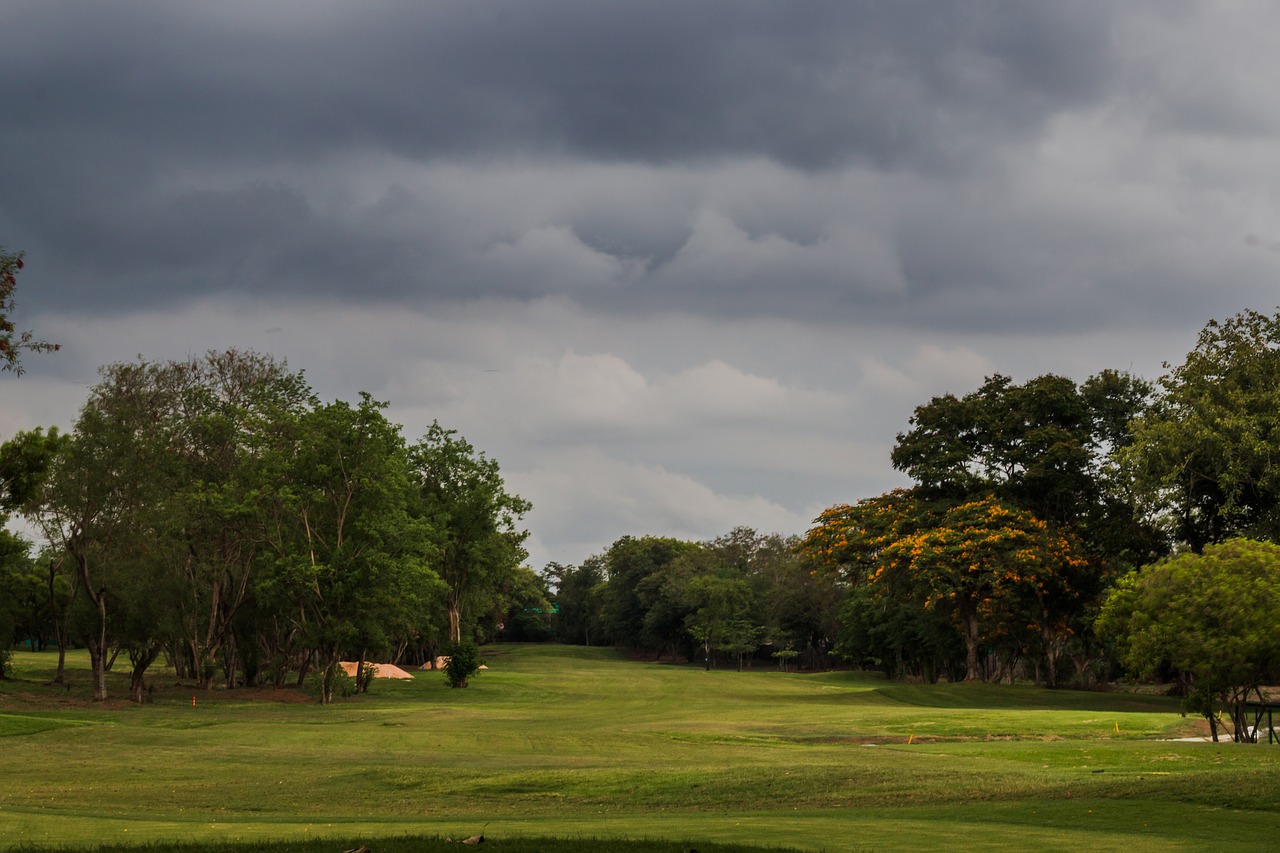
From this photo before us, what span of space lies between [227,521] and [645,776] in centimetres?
4120

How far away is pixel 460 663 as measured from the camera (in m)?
74.2

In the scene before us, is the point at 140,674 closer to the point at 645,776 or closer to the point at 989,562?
the point at 645,776

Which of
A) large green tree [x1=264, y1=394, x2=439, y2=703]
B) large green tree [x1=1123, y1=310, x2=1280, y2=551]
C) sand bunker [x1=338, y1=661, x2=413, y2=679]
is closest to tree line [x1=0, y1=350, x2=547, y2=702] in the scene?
large green tree [x1=264, y1=394, x2=439, y2=703]

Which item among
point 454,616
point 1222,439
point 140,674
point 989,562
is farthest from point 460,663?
point 1222,439

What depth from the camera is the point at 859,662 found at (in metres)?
123

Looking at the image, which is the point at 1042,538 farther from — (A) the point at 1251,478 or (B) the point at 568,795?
(B) the point at 568,795

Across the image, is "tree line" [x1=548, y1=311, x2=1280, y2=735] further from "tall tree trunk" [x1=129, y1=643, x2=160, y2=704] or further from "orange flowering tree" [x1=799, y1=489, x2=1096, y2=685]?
"tall tree trunk" [x1=129, y1=643, x2=160, y2=704]

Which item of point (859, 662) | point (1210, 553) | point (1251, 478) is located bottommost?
point (859, 662)

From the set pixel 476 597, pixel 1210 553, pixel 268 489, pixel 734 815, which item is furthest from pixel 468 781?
pixel 476 597

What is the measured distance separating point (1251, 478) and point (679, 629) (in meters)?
105

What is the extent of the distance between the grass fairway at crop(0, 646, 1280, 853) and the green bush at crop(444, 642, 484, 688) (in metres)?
16.9

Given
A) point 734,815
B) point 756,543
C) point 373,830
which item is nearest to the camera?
point 373,830

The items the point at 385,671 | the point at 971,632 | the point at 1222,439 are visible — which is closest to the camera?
the point at 1222,439

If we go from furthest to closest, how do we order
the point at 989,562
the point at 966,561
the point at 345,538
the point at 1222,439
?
the point at 345,538 < the point at 966,561 < the point at 989,562 < the point at 1222,439
